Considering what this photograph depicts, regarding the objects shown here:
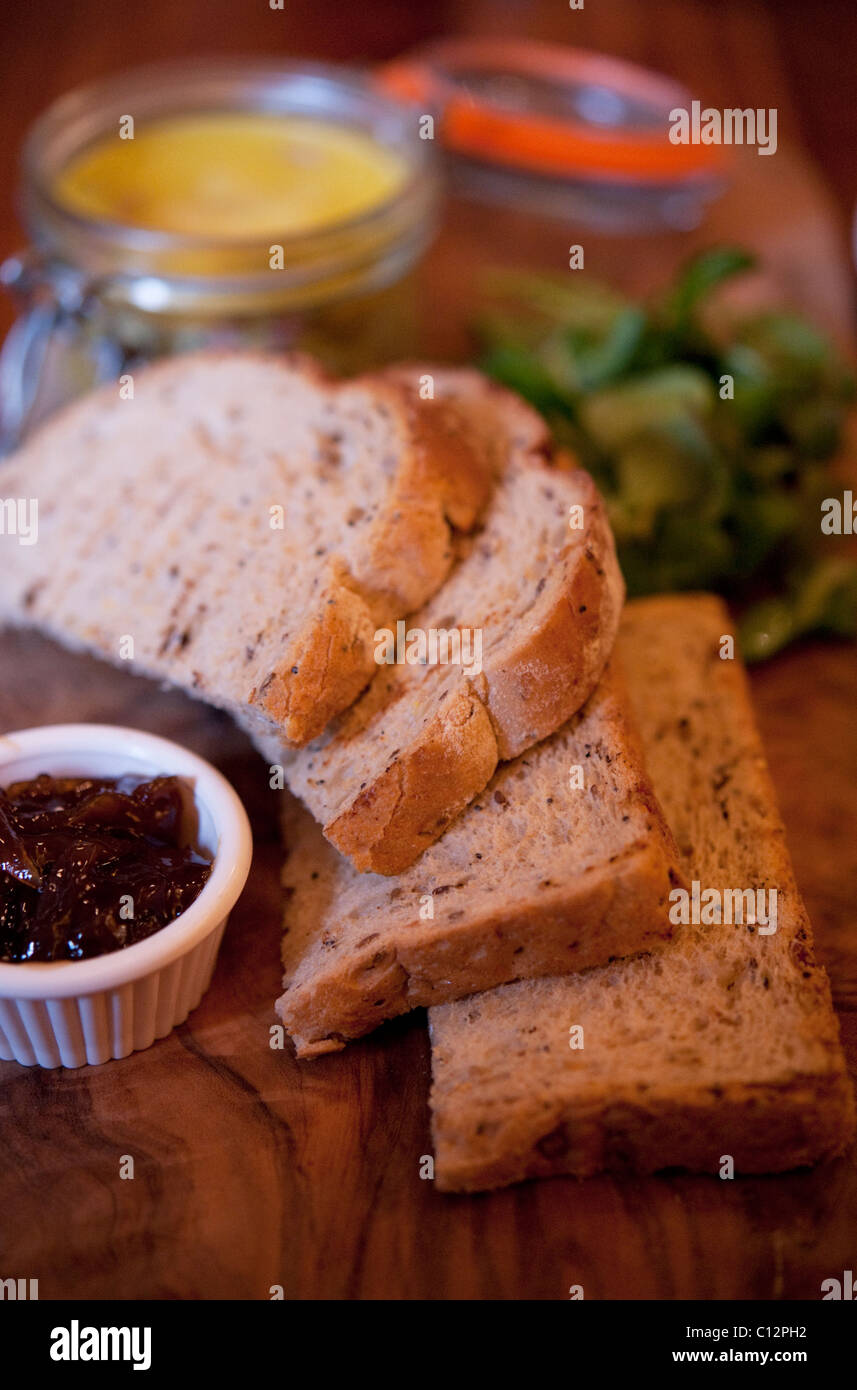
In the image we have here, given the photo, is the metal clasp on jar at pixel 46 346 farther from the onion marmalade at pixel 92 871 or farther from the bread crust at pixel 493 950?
the bread crust at pixel 493 950

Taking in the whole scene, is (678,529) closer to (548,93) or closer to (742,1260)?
(742,1260)

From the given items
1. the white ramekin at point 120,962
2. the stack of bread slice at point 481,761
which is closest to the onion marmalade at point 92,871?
the white ramekin at point 120,962

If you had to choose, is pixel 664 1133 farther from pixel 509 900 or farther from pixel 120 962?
pixel 120 962

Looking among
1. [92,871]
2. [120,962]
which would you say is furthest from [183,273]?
[120,962]

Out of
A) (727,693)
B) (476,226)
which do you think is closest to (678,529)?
(727,693)

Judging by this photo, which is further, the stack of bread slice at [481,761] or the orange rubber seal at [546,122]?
the orange rubber seal at [546,122]

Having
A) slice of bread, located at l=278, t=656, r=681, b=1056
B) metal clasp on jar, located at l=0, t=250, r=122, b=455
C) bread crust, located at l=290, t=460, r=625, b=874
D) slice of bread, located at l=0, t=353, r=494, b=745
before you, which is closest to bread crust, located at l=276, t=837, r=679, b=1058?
slice of bread, located at l=278, t=656, r=681, b=1056
